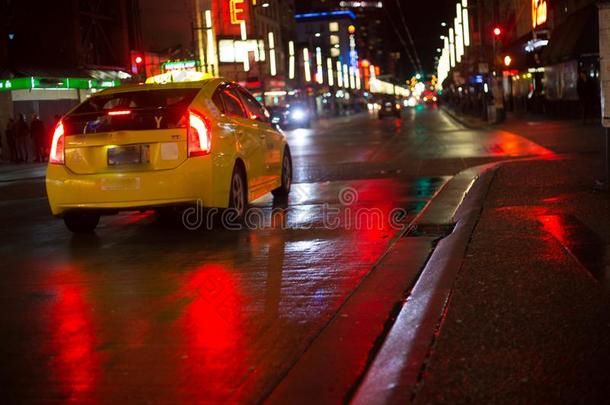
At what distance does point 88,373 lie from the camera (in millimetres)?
4523

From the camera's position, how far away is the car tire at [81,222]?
9.28m

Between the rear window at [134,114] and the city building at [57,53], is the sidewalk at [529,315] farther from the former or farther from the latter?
the city building at [57,53]

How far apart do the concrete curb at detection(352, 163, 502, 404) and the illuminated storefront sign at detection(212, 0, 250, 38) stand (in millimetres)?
54832

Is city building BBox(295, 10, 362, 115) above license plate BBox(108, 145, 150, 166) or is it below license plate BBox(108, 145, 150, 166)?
above

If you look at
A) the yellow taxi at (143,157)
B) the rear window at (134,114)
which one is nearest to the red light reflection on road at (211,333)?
the yellow taxi at (143,157)

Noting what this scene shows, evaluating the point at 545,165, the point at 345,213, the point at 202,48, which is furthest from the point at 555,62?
the point at 202,48

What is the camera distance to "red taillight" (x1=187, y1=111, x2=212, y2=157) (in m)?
8.54

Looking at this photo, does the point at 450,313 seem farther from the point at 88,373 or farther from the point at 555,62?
the point at 555,62

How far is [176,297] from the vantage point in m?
6.20

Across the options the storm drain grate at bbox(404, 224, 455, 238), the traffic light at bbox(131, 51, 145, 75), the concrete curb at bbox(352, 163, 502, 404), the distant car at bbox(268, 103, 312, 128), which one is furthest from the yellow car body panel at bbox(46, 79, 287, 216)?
the distant car at bbox(268, 103, 312, 128)

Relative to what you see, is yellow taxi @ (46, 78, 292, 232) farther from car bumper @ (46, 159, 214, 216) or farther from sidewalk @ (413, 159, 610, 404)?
sidewalk @ (413, 159, 610, 404)

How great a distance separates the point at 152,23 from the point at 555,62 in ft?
97.6

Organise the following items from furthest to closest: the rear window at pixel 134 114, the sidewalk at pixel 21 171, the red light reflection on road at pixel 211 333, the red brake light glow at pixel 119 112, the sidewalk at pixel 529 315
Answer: the sidewalk at pixel 21 171
the red brake light glow at pixel 119 112
the rear window at pixel 134 114
the red light reflection on road at pixel 211 333
the sidewalk at pixel 529 315

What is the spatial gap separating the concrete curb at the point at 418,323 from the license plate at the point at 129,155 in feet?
10.2
